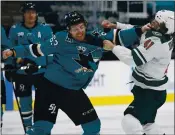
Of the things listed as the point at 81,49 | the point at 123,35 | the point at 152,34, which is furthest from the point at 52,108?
the point at 152,34

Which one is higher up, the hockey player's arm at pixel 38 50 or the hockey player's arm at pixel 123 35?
the hockey player's arm at pixel 123 35

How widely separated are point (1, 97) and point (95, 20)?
2.02 meters

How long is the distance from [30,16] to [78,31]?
3.16ft

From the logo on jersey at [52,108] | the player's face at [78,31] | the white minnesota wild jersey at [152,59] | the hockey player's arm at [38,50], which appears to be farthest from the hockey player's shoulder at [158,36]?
the logo on jersey at [52,108]

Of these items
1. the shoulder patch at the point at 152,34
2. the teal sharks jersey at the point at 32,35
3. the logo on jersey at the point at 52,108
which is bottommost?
the logo on jersey at the point at 52,108

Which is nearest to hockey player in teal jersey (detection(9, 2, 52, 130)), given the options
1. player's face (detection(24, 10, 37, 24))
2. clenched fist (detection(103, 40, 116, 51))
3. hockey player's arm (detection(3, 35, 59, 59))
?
player's face (detection(24, 10, 37, 24))

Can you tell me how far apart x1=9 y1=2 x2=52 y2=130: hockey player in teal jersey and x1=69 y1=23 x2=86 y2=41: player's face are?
89cm

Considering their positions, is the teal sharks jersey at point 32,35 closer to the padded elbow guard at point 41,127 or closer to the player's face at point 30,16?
the player's face at point 30,16

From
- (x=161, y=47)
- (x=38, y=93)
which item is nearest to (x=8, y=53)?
(x=38, y=93)

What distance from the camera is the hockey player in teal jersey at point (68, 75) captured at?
8.20ft

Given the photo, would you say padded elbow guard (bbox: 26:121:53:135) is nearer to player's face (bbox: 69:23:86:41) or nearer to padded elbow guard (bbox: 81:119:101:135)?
padded elbow guard (bbox: 81:119:101:135)

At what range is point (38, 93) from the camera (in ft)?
8.48

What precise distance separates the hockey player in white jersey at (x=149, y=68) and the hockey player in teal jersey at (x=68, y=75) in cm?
11

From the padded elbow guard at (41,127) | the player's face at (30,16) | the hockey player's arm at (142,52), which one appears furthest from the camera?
the player's face at (30,16)
